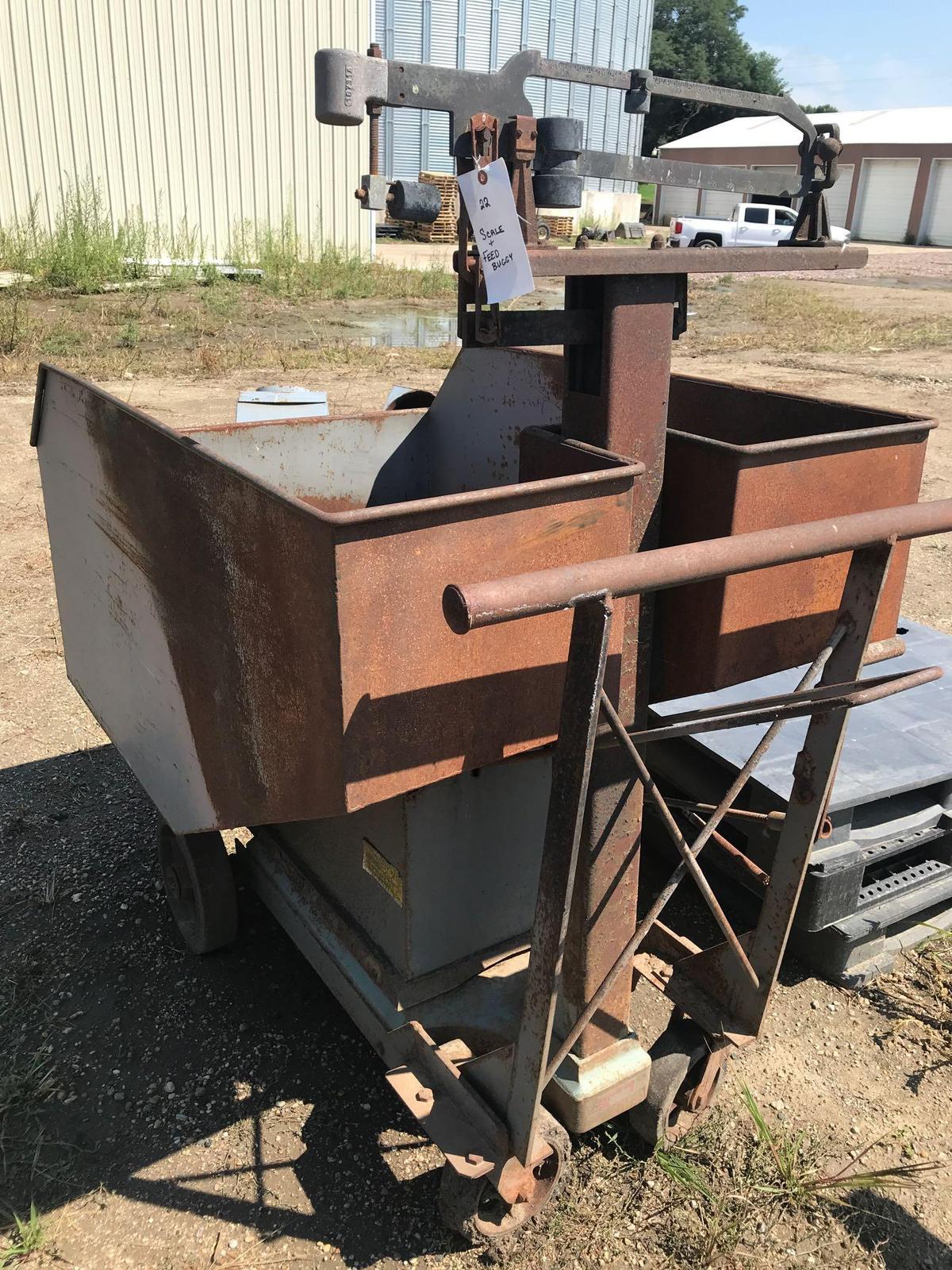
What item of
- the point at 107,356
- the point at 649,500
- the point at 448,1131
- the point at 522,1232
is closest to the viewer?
the point at 649,500

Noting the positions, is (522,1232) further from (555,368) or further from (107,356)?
(107,356)

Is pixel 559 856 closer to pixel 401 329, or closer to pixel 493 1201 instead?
pixel 493 1201

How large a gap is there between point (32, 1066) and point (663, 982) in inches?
56.4

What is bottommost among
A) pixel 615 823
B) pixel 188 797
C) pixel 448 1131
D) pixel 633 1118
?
pixel 633 1118

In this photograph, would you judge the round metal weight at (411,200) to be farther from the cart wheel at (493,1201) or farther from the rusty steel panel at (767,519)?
the cart wheel at (493,1201)

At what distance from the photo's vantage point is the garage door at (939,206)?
29781 mm

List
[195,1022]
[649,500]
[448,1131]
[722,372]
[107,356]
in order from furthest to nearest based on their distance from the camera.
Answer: [722,372] → [107,356] → [195,1022] → [448,1131] → [649,500]

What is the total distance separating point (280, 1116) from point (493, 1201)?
23.0 inches

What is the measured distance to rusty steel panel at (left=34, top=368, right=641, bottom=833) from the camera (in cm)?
130

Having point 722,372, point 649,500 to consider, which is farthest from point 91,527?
point 722,372

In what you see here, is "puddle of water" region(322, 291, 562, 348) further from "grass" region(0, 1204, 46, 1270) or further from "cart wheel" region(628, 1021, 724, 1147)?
"grass" region(0, 1204, 46, 1270)

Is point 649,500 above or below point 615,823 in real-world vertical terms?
above

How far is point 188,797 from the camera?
2053mm

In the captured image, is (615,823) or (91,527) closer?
(615,823)
